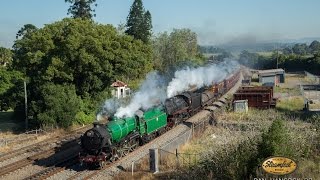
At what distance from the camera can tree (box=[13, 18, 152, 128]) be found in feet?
120

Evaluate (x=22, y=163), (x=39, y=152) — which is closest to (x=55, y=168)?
(x=22, y=163)

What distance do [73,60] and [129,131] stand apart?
47.6 ft

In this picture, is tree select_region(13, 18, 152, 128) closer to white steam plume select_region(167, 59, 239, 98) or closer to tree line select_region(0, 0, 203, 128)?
tree line select_region(0, 0, 203, 128)

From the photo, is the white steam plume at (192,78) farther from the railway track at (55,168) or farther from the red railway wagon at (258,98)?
the railway track at (55,168)

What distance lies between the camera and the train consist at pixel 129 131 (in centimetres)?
2247

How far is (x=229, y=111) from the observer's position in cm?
4219

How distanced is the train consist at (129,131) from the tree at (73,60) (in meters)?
8.15

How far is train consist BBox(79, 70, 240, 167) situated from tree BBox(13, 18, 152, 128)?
321 inches

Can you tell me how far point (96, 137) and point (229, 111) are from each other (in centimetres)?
2259

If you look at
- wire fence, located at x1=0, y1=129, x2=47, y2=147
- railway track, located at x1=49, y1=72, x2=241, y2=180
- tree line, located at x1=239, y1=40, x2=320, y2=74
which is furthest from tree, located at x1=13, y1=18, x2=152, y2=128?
tree line, located at x1=239, y1=40, x2=320, y2=74

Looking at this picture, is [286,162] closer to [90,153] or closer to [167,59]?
[90,153]

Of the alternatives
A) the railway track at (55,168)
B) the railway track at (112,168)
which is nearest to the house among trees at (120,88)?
the railway track at (112,168)

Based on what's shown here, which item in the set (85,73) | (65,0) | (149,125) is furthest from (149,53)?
(149,125)

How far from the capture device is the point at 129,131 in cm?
2494
